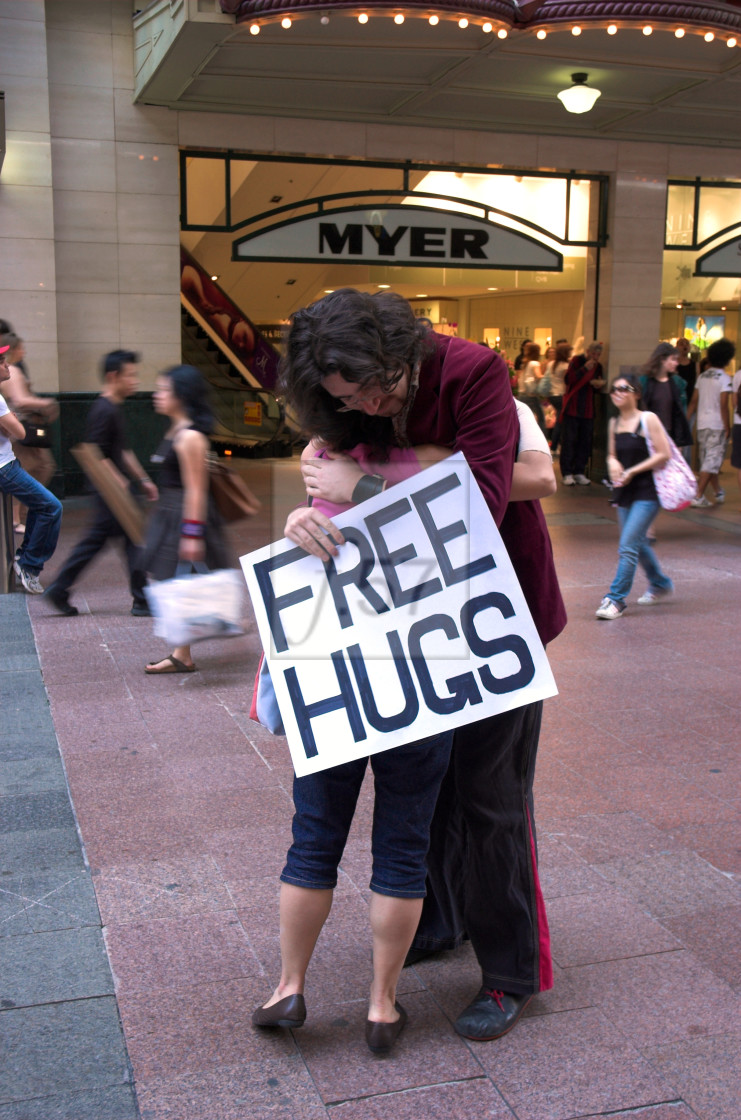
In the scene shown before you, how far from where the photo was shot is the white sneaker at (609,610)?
7.23 metres

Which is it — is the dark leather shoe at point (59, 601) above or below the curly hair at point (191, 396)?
below

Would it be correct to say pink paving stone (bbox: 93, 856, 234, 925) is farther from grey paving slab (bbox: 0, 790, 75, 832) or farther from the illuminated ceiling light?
the illuminated ceiling light

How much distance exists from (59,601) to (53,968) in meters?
4.40

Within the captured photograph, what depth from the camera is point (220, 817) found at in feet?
13.3

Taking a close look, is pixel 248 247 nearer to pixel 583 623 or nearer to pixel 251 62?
pixel 251 62

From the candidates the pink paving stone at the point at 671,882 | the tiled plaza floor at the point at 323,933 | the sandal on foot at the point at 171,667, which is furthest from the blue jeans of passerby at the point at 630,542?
the pink paving stone at the point at 671,882

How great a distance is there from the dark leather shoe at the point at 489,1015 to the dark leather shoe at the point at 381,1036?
0.61 ft

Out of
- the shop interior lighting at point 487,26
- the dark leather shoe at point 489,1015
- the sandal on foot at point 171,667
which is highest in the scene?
the shop interior lighting at point 487,26

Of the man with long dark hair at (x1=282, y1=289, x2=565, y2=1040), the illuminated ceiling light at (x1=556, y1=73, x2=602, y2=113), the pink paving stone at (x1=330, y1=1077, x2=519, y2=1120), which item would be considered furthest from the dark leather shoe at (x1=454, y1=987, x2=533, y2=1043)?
the illuminated ceiling light at (x1=556, y1=73, x2=602, y2=113)

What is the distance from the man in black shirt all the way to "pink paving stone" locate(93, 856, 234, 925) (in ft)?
11.7

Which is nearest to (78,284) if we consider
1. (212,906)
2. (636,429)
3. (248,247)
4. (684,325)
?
(248,247)

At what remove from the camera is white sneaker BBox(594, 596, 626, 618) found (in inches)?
285

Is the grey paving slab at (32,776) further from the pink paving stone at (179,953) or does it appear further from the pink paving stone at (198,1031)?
the pink paving stone at (198,1031)

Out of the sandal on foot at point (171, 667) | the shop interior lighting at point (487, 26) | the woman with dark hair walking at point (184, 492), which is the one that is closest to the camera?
the woman with dark hair walking at point (184, 492)
